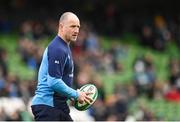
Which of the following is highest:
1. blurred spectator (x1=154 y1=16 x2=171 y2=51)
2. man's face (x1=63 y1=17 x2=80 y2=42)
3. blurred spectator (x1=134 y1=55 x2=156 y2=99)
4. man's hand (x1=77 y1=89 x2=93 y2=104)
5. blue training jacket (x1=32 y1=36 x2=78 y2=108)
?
man's face (x1=63 y1=17 x2=80 y2=42)

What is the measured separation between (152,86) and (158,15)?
6.08m

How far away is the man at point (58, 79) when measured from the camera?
7648 mm

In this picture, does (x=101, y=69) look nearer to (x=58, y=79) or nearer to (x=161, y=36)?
(x=161, y=36)

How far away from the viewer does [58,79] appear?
7641mm

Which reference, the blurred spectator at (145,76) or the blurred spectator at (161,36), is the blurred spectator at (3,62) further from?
the blurred spectator at (161,36)

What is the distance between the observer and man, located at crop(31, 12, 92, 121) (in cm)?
765

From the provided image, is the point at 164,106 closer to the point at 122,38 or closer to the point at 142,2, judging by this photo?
the point at 122,38

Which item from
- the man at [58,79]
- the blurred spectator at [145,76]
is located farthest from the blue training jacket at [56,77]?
the blurred spectator at [145,76]

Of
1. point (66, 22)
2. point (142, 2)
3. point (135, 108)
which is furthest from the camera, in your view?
point (142, 2)

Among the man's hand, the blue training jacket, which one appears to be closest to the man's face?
the blue training jacket

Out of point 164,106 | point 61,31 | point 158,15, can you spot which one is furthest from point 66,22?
point 158,15

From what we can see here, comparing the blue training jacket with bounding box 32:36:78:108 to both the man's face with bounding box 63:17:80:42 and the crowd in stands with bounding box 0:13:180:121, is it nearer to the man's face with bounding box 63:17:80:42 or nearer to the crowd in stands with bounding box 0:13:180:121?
the man's face with bounding box 63:17:80:42

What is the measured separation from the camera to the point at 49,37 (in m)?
19.1

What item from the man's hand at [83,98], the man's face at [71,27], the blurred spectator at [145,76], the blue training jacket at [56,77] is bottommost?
the blurred spectator at [145,76]
